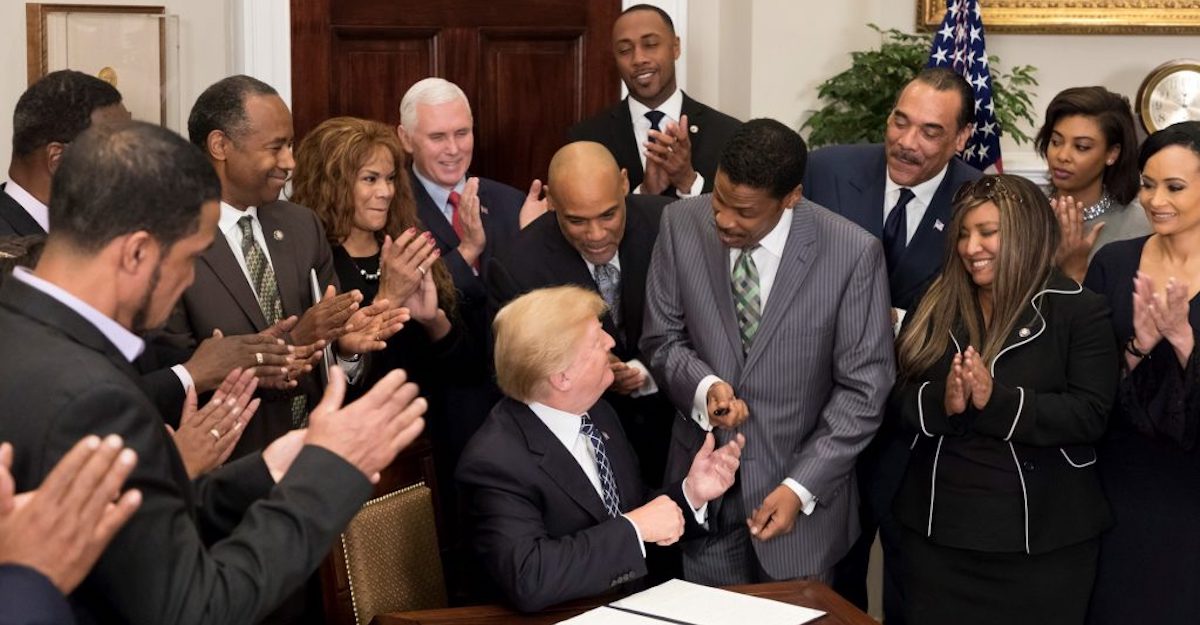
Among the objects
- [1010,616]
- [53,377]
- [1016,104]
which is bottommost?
[1010,616]

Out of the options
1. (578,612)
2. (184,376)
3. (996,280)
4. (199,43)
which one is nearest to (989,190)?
(996,280)

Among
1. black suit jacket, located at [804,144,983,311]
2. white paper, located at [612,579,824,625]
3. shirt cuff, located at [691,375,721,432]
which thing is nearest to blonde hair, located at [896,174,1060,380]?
black suit jacket, located at [804,144,983,311]

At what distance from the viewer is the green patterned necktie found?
386 cm

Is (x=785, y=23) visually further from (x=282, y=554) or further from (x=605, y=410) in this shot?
(x=282, y=554)

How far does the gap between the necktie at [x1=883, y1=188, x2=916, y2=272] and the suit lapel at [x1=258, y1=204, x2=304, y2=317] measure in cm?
177

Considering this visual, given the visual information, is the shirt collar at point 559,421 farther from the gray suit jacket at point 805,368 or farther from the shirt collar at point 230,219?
the shirt collar at point 230,219

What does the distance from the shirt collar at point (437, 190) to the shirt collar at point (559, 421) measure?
1580mm

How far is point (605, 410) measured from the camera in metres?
3.71

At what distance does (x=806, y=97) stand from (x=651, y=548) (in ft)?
8.78

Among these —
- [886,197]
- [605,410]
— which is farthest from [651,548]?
[886,197]

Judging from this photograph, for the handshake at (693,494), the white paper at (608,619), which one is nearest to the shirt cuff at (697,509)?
the handshake at (693,494)

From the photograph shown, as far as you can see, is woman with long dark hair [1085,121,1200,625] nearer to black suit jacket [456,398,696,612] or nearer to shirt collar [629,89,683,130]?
black suit jacket [456,398,696,612]

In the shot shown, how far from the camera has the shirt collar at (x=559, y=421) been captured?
3428 millimetres

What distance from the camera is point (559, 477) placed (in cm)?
335
